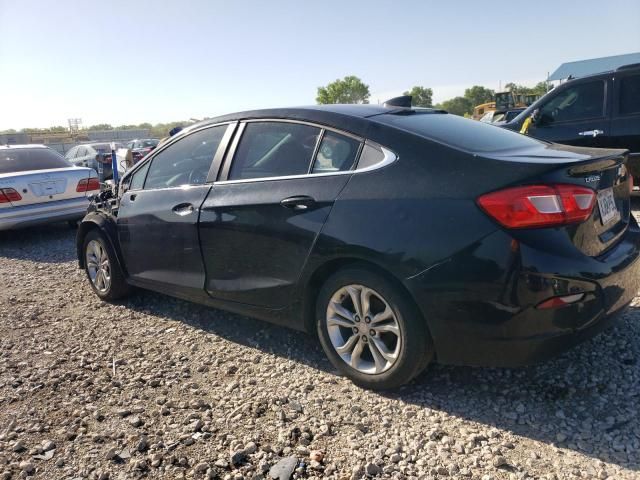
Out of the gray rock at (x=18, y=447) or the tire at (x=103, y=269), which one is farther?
the tire at (x=103, y=269)

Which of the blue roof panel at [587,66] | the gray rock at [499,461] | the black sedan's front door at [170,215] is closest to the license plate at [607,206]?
the gray rock at [499,461]

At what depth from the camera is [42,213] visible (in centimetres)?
802

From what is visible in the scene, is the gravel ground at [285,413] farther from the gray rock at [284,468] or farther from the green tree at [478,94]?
the green tree at [478,94]

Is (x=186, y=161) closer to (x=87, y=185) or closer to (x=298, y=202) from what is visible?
(x=298, y=202)

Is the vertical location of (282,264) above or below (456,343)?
above

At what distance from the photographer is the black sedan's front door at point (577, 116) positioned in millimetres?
6965

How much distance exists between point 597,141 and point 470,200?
17.7 feet

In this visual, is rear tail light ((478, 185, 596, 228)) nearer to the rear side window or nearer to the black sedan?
the black sedan

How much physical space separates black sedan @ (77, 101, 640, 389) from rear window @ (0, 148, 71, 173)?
5631 millimetres

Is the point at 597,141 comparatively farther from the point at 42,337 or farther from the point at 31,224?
the point at 31,224

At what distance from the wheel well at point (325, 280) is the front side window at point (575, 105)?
18.4 ft

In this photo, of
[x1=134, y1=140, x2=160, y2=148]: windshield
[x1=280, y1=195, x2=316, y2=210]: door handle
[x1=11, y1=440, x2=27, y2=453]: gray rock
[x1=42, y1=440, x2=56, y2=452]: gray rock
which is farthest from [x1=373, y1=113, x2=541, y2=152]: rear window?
[x1=134, y1=140, x2=160, y2=148]: windshield

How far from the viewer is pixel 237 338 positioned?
3959 mm

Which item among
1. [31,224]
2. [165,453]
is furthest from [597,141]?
[31,224]
